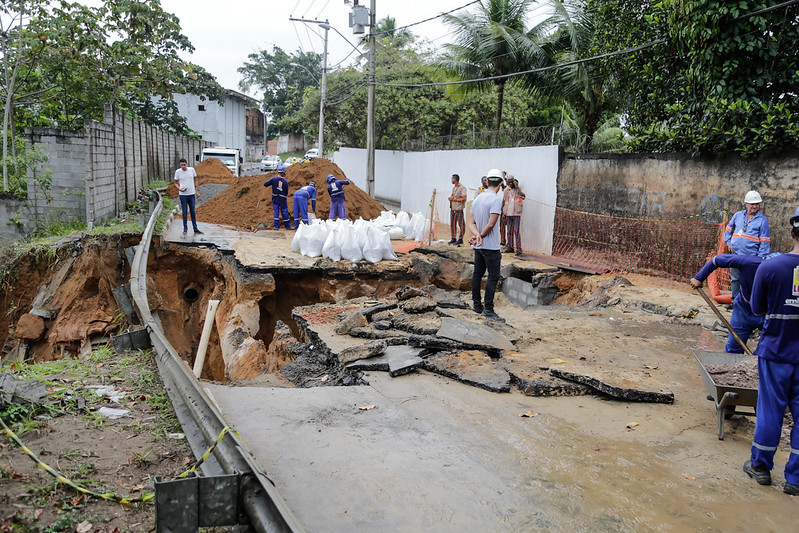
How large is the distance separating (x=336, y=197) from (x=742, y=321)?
11170mm

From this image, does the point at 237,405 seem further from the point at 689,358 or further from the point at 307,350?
the point at 689,358

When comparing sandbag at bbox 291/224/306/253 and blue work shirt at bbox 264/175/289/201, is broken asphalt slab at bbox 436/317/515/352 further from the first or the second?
blue work shirt at bbox 264/175/289/201

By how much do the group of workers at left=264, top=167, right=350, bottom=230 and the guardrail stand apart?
32.8ft

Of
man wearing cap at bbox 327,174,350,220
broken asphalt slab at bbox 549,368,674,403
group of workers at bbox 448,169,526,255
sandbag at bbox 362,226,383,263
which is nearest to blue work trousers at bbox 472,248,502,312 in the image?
broken asphalt slab at bbox 549,368,674,403

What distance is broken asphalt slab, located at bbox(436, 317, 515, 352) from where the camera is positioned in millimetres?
6062

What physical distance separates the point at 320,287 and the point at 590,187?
6222mm

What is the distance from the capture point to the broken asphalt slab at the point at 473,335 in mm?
6062

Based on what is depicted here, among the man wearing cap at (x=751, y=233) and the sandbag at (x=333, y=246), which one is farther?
the sandbag at (x=333, y=246)

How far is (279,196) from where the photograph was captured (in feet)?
53.5

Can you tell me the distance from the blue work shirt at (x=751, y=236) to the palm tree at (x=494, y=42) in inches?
434

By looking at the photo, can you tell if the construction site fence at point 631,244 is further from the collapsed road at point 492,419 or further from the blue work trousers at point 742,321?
the blue work trousers at point 742,321

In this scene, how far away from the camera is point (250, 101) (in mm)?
49000

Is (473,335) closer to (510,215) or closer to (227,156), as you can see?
(510,215)

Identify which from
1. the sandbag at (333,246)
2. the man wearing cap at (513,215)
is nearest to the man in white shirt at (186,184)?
the sandbag at (333,246)
